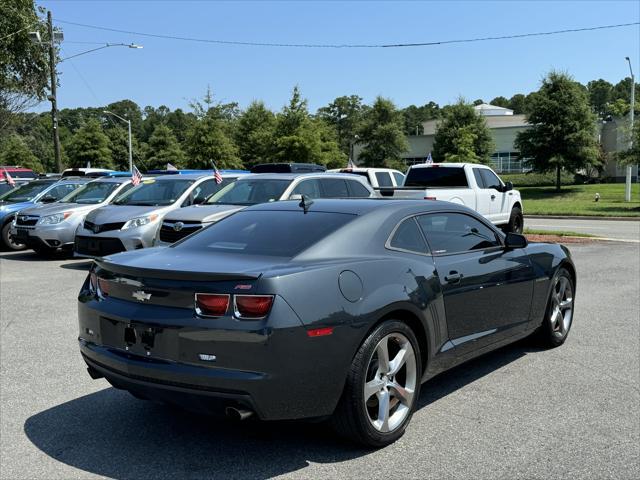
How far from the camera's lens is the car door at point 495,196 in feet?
52.3

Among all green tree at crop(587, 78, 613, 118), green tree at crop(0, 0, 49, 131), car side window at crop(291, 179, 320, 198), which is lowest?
car side window at crop(291, 179, 320, 198)

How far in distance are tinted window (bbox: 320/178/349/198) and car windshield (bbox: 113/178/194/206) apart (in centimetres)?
304

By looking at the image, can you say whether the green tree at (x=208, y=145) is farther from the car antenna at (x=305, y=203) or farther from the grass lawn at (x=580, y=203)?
the car antenna at (x=305, y=203)

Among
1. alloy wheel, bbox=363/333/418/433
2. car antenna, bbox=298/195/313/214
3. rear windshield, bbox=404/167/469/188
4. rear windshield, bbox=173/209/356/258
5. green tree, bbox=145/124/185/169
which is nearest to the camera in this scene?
alloy wheel, bbox=363/333/418/433

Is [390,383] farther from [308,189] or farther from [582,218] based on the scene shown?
[582,218]

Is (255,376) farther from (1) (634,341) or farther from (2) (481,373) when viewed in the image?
(1) (634,341)

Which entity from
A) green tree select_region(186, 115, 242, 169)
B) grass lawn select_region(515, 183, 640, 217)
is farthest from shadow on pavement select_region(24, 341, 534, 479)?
green tree select_region(186, 115, 242, 169)

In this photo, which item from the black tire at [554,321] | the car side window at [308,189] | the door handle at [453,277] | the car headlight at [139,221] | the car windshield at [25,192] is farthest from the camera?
the car windshield at [25,192]

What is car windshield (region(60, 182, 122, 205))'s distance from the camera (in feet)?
48.1

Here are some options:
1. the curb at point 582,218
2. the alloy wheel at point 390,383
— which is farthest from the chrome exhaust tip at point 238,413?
the curb at point 582,218

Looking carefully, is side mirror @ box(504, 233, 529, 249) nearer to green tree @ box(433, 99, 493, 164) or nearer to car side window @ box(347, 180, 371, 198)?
car side window @ box(347, 180, 371, 198)

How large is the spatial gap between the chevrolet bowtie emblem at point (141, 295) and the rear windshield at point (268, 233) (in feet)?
2.01

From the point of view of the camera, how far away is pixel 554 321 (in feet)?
20.5

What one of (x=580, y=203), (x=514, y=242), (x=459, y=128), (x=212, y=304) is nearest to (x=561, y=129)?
(x=580, y=203)
